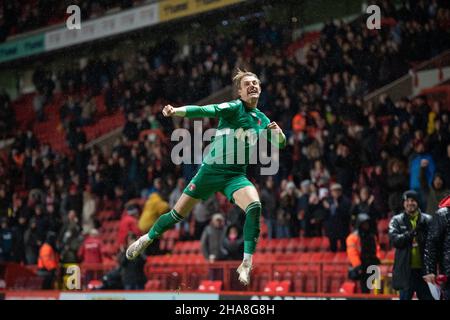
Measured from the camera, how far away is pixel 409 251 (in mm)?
10484

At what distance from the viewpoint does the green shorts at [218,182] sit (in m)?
8.91

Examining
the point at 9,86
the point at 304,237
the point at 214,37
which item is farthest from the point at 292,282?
the point at 9,86

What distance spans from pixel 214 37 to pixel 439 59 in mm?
9074

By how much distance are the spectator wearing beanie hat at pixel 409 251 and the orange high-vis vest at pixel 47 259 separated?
29.0 feet

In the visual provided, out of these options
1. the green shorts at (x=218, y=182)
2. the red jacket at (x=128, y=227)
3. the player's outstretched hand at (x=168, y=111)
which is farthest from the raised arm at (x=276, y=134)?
the red jacket at (x=128, y=227)

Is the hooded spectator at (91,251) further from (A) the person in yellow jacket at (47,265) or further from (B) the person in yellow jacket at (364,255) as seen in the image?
(B) the person in yellow jacket at (364,255)

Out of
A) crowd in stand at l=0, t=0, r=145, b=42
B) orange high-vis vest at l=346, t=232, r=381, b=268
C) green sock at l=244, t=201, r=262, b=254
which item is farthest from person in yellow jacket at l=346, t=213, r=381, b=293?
crowd in stand at l=0, t=0, r=145, b=42

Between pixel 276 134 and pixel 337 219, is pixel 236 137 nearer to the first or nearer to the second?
pixel 276 134

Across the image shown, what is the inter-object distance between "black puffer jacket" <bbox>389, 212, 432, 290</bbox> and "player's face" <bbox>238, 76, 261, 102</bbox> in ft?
9.15

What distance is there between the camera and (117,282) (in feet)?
50.7

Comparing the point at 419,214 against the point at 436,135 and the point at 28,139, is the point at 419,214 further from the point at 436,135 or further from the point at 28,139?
the point at 28,139

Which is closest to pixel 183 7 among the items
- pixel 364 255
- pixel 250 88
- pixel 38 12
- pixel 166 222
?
pixel 38 12

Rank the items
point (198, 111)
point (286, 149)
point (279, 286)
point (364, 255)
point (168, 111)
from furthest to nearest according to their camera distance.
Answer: point (286, 149) → point (279, 286) → point (364, 255) → point (198, 111) → point (168, 111)

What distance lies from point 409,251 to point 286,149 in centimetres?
662
